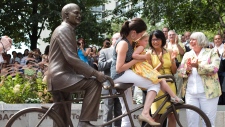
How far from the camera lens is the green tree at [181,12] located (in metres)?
25.5

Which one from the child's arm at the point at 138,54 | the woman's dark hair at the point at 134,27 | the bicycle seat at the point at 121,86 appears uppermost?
the woman's dark hair at the point at 134,27

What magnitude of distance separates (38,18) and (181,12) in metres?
6.61

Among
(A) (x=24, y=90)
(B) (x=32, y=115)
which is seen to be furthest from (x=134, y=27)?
(A) (x=24, y=90)

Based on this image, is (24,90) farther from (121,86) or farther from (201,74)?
(121,86)

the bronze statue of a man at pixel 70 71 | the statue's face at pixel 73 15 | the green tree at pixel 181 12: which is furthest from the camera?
the green tree at pixel 181 12

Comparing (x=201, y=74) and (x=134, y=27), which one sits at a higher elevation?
(x=134, y=27)

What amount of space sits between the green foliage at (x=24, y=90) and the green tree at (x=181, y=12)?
12828 mm

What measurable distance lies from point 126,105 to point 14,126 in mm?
1606

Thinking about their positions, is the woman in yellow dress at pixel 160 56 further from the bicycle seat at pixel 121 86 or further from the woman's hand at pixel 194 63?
the bicycle seat at pixel 121 86

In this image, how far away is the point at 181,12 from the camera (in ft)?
90.0

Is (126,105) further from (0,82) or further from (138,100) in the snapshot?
(0,82)

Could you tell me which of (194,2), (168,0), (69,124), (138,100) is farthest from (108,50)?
(194,2)

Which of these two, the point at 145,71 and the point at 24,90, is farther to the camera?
the point at 24,90

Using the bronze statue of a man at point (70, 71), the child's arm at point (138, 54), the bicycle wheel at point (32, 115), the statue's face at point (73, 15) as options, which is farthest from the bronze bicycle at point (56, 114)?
the statue's face at point (73, 15)
